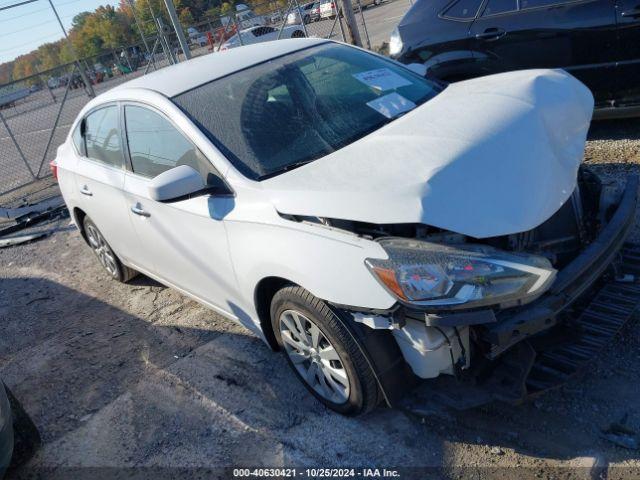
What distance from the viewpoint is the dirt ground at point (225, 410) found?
262 cm

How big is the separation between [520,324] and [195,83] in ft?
8.11

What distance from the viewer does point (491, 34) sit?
18.1 ft

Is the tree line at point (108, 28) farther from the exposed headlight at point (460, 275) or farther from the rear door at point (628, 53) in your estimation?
the exposed headlight at point (460, 275)

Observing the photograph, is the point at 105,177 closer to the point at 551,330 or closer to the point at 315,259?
the point at 315,259

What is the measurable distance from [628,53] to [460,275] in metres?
3.87

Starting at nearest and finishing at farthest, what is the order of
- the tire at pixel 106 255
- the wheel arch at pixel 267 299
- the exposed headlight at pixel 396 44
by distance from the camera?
the wheel arch at pixel 267 299 → the tire at pixel 106 255 → the exposed headlight at pixel 396 44

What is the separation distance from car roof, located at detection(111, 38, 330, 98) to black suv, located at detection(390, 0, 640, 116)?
209cm

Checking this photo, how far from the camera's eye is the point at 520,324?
233 centimetres

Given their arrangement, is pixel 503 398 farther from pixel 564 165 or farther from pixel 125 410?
pixel 125 410

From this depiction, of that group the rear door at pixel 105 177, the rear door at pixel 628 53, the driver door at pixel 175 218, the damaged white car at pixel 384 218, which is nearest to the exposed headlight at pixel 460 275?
the damaged white car at pixel 384 218


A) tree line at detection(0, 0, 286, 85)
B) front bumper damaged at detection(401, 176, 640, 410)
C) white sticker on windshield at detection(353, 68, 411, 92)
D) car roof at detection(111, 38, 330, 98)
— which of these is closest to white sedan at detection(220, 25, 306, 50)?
tree line at detection(0, 0, 286, 85)

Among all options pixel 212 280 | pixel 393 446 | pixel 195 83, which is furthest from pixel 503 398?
pixel 195 83

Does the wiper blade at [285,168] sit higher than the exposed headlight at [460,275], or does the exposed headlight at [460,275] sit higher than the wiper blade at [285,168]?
the wiper blade at [285,168]

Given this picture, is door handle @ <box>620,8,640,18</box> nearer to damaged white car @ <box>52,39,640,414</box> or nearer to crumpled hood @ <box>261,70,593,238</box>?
damaged white car @ <box>52,39,640,414</box>
